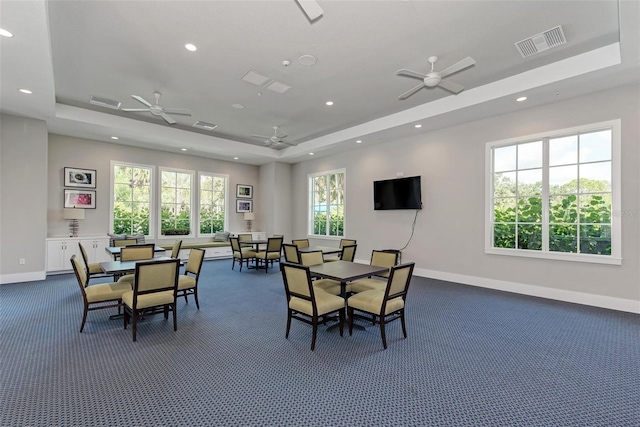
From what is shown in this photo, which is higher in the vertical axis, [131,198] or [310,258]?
[131,198]

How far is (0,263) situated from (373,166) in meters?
8.44

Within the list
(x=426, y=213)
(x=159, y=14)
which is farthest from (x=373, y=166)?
(x=159, y=14)

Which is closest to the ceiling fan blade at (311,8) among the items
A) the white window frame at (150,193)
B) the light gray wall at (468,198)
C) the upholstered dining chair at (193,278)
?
the upholstered dining chair at (193,278)

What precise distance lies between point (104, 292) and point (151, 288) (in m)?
0.78

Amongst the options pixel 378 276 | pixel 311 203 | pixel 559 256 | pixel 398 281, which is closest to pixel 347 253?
pixel 378 276

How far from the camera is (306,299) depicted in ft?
10.5

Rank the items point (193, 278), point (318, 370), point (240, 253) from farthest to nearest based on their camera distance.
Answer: point (240, 253) → point (193, 278) → point (318, 370)

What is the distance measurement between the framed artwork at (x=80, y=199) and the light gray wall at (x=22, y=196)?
114cm

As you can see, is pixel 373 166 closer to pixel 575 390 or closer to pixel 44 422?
pixel 575 390

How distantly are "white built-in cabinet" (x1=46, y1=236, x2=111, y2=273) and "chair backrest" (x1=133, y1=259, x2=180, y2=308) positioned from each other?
4.93 m

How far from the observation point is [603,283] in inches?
182

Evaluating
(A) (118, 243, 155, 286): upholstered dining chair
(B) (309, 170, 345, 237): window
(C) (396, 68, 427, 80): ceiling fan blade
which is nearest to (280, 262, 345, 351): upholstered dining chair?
(C) (396, 68, 427, 80): ceiling fan blade

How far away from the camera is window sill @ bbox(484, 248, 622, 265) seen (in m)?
4.56

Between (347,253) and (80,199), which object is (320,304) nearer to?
(347,253)
